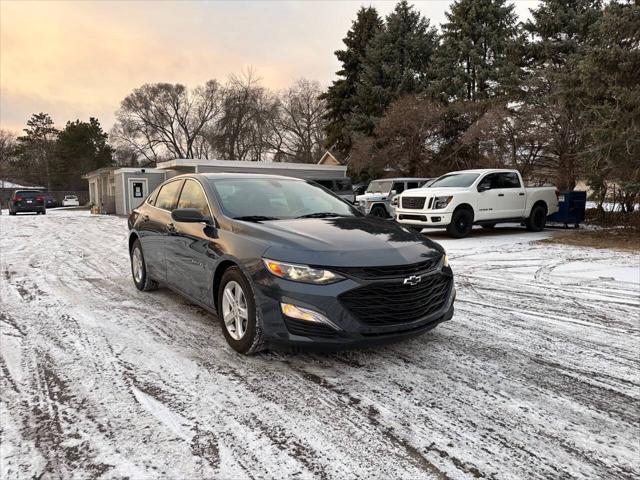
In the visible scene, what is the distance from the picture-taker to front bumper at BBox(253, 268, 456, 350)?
3135mm

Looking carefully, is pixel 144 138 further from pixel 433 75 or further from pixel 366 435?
pixel 366 435

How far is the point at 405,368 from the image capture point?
345cm

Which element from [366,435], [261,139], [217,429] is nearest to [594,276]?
[366,435]

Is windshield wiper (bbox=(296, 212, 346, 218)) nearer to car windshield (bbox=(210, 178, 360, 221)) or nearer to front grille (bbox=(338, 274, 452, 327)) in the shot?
car windshield (bbox=(210, 178, 360, 221))

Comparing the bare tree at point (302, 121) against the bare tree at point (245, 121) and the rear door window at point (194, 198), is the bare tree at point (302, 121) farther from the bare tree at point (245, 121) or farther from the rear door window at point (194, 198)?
the rear door window at point (194, 198)

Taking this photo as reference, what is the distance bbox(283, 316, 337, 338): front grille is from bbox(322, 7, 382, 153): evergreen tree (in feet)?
104

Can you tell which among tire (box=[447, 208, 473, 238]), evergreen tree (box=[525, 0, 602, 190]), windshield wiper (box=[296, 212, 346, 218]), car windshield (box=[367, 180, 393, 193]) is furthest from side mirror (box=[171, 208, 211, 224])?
car windshield (box=[367, 180, 393, 193])

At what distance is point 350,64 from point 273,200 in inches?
1299

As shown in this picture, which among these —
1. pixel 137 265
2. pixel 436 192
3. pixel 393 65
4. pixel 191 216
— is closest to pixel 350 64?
pixel 393 65

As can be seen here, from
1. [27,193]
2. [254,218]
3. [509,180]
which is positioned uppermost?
[27,193]

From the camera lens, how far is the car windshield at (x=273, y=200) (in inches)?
168

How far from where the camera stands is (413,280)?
3354 mm

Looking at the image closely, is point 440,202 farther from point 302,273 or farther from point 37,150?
point 37,150

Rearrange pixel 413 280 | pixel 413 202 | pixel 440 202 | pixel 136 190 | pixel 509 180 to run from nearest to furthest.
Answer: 1. pixel 413 280
2. pixel 440 202
3. pixel 413 202
4. pixel 509 180
5. pixel 136 190
